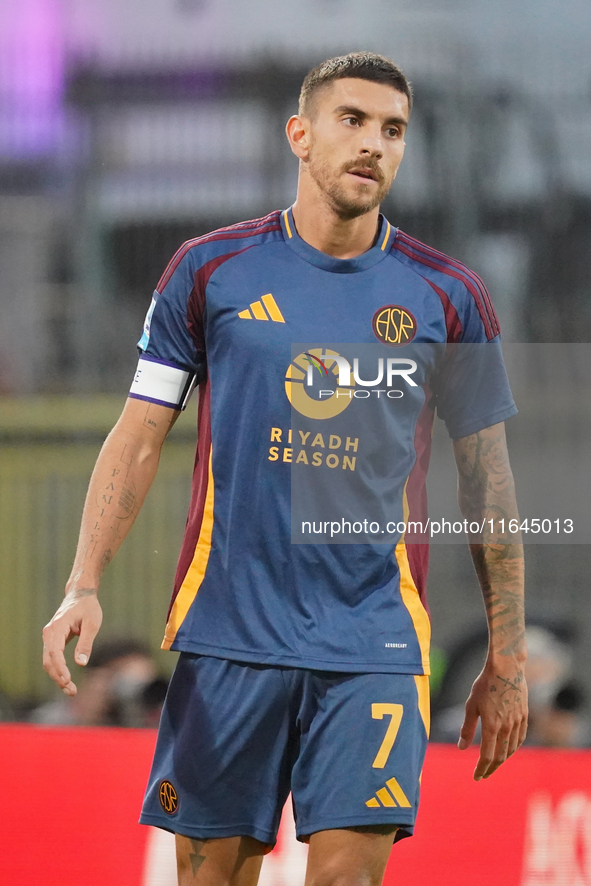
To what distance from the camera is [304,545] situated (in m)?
1.65

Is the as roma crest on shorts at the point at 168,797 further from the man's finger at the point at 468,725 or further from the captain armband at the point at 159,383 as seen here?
the captain armband at the point at 159,383

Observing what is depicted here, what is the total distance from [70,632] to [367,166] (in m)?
0.86

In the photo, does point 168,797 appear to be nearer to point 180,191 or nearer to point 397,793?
point 397,793

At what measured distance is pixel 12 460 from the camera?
3.64 m

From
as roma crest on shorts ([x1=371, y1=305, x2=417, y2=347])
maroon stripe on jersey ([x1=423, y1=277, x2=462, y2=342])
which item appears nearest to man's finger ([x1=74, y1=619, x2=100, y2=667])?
as roma crest on shorts ([x1=371, y1=305, x2=417, y2=347])

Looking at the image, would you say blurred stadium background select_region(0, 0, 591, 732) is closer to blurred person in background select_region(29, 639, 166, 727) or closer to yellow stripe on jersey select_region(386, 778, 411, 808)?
blurred person in background select_region(29, 639, 166, 727)

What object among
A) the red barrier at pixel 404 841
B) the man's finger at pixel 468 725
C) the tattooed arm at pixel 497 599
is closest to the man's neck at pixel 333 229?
the tattooed arm at pixel 497 599

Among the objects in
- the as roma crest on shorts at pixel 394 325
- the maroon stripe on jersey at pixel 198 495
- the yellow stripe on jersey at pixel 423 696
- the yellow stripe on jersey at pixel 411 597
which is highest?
the as roma crest on shorts at pixel 394 325

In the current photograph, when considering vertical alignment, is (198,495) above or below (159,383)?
below

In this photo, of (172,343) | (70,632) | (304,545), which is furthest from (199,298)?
(70,632)

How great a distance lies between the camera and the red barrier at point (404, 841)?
88.9 inches

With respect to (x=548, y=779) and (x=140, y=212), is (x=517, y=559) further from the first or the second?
(x=140, y=212)

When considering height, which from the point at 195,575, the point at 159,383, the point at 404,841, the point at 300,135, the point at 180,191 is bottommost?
the point at 404,841

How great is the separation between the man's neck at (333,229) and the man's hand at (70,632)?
686mm
